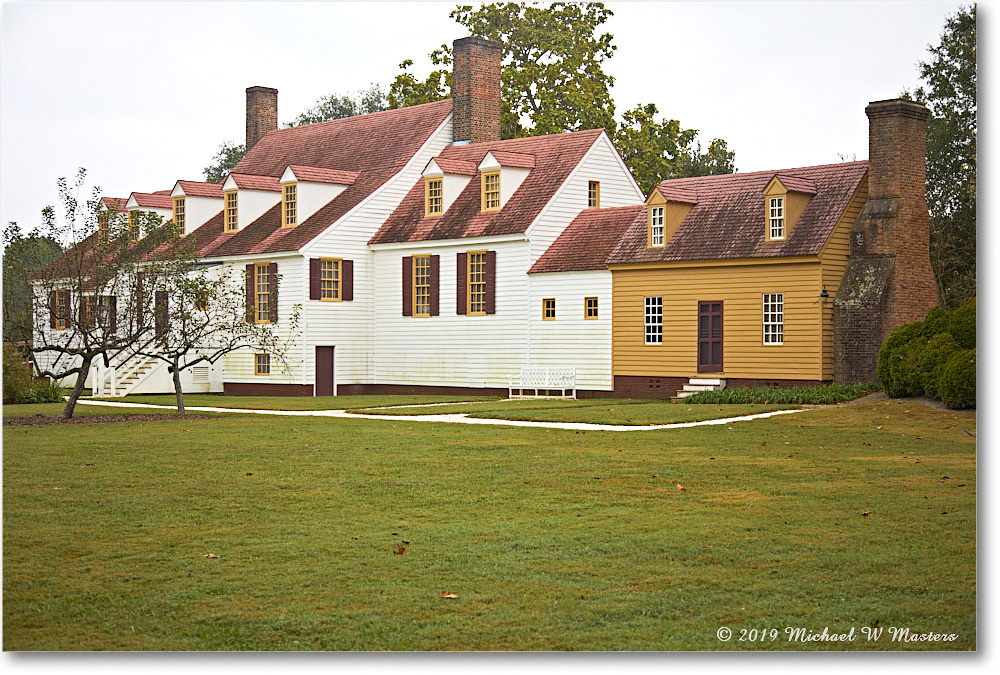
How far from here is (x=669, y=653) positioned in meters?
6.79

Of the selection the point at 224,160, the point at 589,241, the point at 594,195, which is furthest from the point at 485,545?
the point at 224,160

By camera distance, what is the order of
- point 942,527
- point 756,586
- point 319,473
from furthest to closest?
point 319,473 < point 942,527 < point 756,586

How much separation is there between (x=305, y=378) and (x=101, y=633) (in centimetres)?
2728

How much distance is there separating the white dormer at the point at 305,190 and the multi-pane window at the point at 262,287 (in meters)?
1.76

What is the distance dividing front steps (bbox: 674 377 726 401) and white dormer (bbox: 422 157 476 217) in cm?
983

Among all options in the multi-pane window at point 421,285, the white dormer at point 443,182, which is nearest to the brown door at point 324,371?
the multi-pane window at point 421,285

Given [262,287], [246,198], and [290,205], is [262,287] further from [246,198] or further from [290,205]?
[246,198]

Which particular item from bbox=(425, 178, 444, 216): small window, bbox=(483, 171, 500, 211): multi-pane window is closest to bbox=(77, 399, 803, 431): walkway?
bbox=(483, 171, 500, 211): multi-pane window

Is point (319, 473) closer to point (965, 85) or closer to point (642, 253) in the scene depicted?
point (642, 253)

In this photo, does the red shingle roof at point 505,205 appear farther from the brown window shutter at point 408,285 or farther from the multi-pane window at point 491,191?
the brown window shutter at point 408,285

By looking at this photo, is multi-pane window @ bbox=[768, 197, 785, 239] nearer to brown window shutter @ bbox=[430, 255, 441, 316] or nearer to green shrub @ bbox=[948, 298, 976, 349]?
green shrub @ bbox=[948, 298, 976, 349]

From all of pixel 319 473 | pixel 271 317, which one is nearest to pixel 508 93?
pixel 271 317

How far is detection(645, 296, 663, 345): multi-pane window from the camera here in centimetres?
2984

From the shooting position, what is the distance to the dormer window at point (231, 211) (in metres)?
38.2
